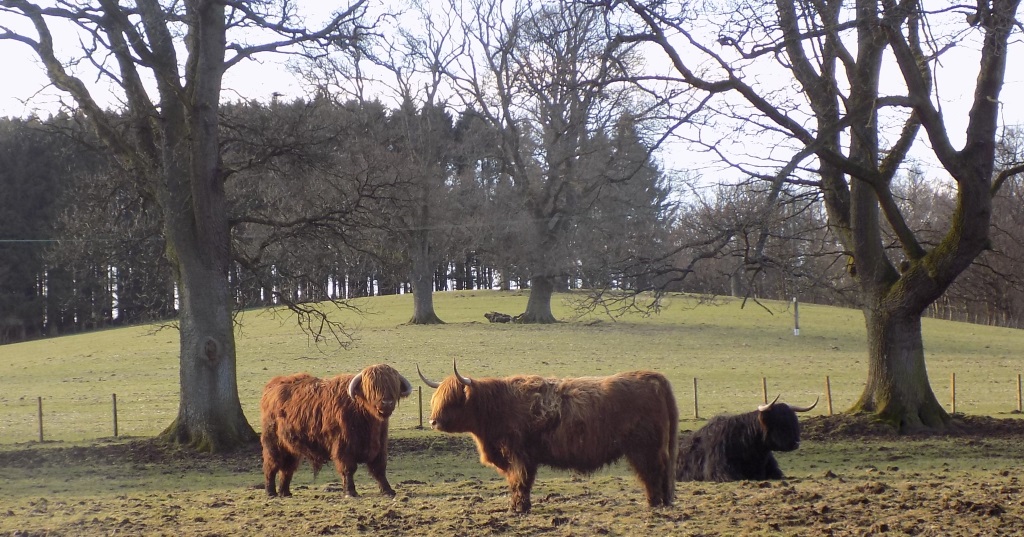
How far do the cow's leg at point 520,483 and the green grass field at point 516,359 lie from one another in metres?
10.3

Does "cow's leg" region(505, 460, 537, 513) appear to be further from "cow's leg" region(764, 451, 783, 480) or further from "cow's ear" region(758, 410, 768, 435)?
"cow's leg" region(764, 451, 783, 480)

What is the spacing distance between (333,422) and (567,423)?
368 cm

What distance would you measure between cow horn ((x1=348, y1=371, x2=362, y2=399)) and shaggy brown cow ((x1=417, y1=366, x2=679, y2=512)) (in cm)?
194

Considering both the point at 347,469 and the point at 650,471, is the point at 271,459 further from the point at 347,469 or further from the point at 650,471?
the point at 650,471

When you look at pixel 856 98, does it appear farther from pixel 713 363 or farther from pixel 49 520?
pixel 713 363

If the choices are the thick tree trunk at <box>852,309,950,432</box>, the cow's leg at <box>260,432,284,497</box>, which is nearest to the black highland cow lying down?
the thick tree trunk at <box>852,309,950,432</box>

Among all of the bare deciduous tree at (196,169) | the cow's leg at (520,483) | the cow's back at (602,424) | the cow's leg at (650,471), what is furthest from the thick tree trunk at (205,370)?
the cow's leg at (650,471)

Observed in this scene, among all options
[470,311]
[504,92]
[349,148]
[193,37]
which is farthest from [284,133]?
[470,311]

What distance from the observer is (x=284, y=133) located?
1814cm

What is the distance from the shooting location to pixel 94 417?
25281mm

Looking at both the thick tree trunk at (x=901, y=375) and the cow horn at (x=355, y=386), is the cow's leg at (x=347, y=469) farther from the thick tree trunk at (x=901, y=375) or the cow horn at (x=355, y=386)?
the thick tree trunk at (x=901, y=375)

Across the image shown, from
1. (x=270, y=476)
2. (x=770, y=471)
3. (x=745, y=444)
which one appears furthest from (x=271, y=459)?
(x=770, y=471)

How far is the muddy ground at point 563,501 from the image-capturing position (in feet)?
26.3

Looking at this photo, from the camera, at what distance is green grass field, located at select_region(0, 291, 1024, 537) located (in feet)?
27.3
